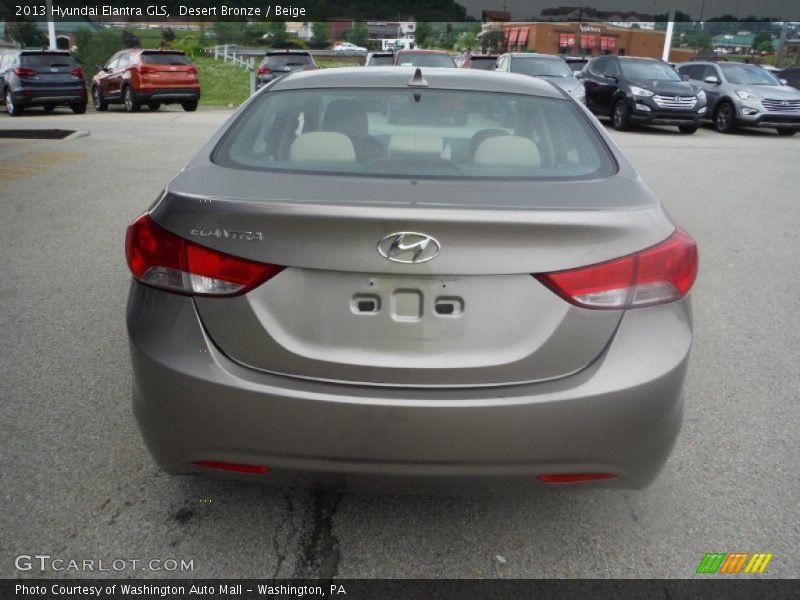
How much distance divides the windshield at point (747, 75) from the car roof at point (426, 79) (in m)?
17.7

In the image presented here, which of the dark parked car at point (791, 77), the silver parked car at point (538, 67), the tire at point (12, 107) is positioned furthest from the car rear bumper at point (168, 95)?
the dark parked car at point (791, 77)

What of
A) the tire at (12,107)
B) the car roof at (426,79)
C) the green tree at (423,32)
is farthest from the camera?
the green tree at (423,32)

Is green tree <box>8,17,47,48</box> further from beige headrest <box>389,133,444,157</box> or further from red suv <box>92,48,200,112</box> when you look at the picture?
beige headrest <box>389,133,444,157</box>

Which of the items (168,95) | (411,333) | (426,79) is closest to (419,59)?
(168,95)

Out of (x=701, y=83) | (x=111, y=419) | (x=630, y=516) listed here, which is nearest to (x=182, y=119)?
(x=701, y=83)

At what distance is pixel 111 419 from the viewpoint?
3.46 metres

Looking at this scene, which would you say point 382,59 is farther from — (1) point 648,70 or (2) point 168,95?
(1) point 648,70

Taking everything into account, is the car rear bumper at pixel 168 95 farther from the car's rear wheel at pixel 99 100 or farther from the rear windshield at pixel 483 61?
the rear windshield at pixel 483 61

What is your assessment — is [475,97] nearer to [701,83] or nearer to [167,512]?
[167,512]

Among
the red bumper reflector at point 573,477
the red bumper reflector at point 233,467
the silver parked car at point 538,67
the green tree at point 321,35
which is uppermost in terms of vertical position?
the red bumper reflector at point 573,477

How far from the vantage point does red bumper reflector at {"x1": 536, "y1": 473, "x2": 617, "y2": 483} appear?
228 cm

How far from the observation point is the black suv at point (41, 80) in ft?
66.6

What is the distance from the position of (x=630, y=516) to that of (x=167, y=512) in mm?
1699

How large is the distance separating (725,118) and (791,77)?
303 inches
